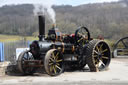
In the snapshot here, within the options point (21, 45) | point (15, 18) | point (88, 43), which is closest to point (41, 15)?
point (88, 43)

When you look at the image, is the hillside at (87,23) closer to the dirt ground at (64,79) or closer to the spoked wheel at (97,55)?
the spoked wheel at (97,55)

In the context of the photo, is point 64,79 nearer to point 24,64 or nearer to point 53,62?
point 53,62

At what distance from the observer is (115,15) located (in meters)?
73.7

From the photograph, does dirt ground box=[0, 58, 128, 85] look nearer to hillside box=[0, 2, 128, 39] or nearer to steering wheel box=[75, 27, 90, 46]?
steering wheel box=[75, 27, 90, 46]

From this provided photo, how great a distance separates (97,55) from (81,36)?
1.58 meters

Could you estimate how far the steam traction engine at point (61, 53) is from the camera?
11.1 m

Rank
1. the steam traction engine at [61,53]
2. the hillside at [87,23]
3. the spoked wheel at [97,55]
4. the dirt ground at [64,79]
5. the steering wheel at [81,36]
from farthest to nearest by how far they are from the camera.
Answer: the hillside at [87,23], the steering wheel at [81,36], the spoked wheel at [97,55], the steam traction engine at [61,53], the dirt ground at [64,79]

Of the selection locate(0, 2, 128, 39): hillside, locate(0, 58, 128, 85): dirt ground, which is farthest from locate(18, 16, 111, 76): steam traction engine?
locate(0, 2, 128, 39): hillside

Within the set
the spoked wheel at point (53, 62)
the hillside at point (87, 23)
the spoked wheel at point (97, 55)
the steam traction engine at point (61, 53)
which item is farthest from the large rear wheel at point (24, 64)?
the hillside at point (87, 23)

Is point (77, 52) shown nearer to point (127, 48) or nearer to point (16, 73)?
point (16, 73)

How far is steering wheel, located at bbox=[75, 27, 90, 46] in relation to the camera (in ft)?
42.6

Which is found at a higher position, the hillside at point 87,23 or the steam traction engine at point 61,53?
the hillside at point 87,23

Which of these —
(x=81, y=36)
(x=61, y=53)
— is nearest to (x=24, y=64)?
(x=61, y=53)

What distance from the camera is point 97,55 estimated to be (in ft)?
41.0
